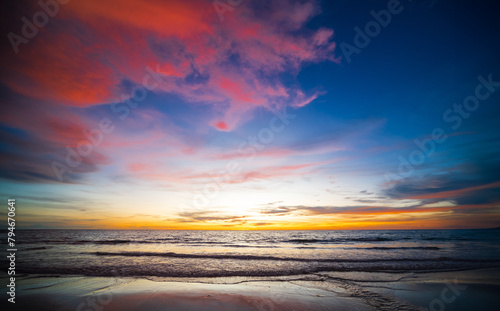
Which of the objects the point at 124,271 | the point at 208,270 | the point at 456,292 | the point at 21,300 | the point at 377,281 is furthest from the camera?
the point at 208,270

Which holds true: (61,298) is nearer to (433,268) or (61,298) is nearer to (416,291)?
(416,291)

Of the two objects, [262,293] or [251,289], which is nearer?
[262,293]

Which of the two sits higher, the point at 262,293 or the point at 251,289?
the point at 262,293

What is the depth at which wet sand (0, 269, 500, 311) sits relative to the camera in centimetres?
730

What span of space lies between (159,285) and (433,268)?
18247mm

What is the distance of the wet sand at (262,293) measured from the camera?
730cm

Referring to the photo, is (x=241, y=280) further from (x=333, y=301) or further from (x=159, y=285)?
(x=333, y=301)

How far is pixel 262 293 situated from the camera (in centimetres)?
877

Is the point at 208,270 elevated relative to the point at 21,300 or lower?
lower

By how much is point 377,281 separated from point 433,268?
290 inches

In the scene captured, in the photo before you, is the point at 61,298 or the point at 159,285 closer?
the point at 61,298

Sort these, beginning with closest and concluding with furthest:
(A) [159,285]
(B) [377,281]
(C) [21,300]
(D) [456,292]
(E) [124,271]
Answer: (C) [21,300] < (D) [456,292] < (A) [159,285] < (B) [377,281] < (E) [124,271]

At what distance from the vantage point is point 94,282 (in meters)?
10.3

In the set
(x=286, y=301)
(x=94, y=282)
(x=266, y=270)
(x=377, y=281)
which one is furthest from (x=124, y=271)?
(x=377, y=281)
